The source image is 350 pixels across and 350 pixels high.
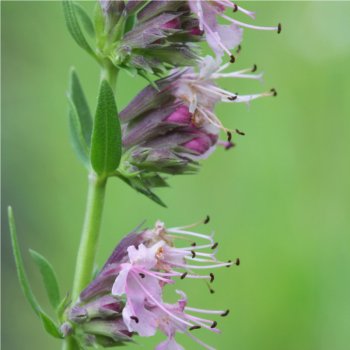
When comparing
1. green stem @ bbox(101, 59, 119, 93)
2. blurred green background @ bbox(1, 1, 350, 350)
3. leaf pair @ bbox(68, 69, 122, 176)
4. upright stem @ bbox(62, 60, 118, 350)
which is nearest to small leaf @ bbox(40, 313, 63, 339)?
upright stem @ bbox(62, 60, 118, 350)

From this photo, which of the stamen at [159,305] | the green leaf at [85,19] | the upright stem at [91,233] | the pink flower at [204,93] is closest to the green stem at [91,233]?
the upright stem at [91,233]

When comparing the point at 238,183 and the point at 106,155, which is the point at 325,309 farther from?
the point at 106,155

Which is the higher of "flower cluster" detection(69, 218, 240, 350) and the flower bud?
the flower bud

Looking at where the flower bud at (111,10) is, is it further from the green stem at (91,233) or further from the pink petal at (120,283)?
the pink petal at (120,283)

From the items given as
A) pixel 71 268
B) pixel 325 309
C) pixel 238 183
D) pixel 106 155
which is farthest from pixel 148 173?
pixel 71 268

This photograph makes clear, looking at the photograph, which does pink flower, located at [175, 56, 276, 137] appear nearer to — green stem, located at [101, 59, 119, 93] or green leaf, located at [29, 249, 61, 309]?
green stem, located at [101, 59, 119, 93]

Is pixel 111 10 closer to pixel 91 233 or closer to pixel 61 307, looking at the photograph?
pixel 91 233
